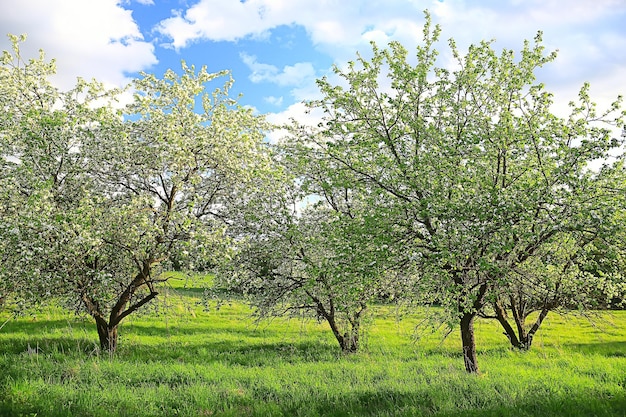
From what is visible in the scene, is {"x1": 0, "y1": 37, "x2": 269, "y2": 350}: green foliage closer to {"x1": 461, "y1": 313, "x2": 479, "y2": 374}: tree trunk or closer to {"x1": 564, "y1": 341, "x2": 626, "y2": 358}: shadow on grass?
{"x1": 461, "y1": 313, "x2": 479, "y2": 374}: tree trunk

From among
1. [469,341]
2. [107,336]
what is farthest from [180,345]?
[469,341]

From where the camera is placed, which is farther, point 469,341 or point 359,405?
point 469,341

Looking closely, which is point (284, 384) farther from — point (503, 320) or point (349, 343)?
point (503, 320)

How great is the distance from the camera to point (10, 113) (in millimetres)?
15703

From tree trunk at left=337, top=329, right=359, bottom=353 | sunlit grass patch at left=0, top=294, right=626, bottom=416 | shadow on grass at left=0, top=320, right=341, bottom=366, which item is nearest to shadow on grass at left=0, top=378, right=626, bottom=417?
sunlit grass patch at left=0, top=294, right=626, bottom=416

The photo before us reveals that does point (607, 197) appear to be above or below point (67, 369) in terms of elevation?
above

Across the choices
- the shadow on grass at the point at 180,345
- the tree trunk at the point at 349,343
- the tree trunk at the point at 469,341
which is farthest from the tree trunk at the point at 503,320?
the shadow on grass at the point at 180,345

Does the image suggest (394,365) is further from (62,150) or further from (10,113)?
(10,113)

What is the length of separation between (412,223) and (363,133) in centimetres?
346

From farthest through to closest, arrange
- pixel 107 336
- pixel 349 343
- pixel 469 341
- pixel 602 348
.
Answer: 1. pixel 602 348
2. pixel 349 343
3. pixel 107 336
4. pixel 469 341

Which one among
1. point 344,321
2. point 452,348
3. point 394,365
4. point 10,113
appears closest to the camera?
point 10,113

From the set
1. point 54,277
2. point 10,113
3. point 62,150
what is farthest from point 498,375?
point 10,113

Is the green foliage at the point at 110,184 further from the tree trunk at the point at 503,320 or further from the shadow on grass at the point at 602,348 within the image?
the shadow on grass at the point at 602,348

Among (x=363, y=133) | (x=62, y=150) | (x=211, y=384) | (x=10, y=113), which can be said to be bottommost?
(x=211, y=384)
